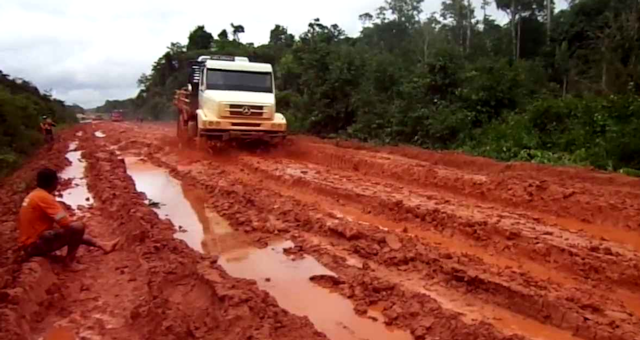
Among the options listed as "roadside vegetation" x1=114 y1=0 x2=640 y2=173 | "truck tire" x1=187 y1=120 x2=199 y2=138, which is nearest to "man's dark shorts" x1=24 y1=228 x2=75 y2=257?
"roadside vegetation" x1=114 y1=0 x2=640 y2=173

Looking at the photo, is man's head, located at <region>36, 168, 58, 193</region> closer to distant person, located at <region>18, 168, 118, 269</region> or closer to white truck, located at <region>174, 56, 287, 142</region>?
distant person, located at <region>18, 168, 118, 269</region>

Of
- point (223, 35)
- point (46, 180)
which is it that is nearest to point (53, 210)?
point (46, 180)

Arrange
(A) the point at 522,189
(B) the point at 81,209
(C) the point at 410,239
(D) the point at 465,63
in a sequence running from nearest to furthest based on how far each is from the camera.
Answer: (C) the point at 410,239
(A) the point at 522,189
(B) the point at 81,209
(D) the point at 465,63

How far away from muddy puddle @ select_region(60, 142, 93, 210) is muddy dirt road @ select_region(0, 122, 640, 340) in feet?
0.41

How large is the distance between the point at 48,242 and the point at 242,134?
10.2m

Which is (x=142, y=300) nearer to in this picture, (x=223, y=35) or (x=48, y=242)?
(x=48, y=242)

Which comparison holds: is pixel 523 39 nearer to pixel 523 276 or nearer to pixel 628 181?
pixel 628 181

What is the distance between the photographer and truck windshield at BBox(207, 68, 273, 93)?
17453 millimetres

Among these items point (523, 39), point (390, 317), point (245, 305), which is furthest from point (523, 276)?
point (523, 39)

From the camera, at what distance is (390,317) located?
5191mm

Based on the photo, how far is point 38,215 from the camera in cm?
675

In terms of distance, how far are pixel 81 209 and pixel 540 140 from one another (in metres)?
10.4

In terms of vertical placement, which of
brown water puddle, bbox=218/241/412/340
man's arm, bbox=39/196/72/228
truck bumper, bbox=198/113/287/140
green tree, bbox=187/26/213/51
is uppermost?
green tree, bbox=187/26/213/51

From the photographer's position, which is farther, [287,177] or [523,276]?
[287,177]
